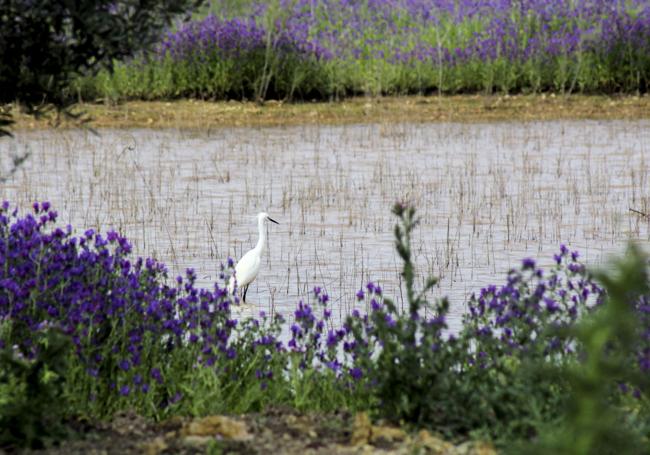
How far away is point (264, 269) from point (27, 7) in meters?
5.29

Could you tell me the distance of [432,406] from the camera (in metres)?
5.00

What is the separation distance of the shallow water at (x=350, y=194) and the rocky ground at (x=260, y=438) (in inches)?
148

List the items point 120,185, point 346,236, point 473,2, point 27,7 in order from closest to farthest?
point 27,7 → point 346,236 → point 120,185 → point 473,2

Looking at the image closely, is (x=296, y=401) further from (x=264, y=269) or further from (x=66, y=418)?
(x=264, y=269)

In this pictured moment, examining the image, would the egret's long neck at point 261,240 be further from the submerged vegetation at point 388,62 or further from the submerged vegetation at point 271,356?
the submerged vegetation at point 388,62

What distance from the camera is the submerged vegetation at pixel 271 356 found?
4992mm

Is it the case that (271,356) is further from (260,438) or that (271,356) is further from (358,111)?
(358,111)

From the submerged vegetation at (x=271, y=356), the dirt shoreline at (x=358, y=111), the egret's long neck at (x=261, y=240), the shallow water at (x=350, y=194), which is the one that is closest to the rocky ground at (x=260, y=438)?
the submerged vegetation at (x=271, y=356)

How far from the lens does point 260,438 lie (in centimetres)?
490

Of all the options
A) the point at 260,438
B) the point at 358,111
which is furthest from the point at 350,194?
the point at 260,438

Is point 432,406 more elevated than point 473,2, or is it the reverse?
Answer: point 473,2

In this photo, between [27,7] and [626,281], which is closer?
[626,281]

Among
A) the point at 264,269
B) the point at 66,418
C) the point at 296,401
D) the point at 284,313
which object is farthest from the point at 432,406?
the point at 264,269

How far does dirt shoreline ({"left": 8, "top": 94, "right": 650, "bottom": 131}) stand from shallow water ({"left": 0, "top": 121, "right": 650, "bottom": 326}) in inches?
30.9
